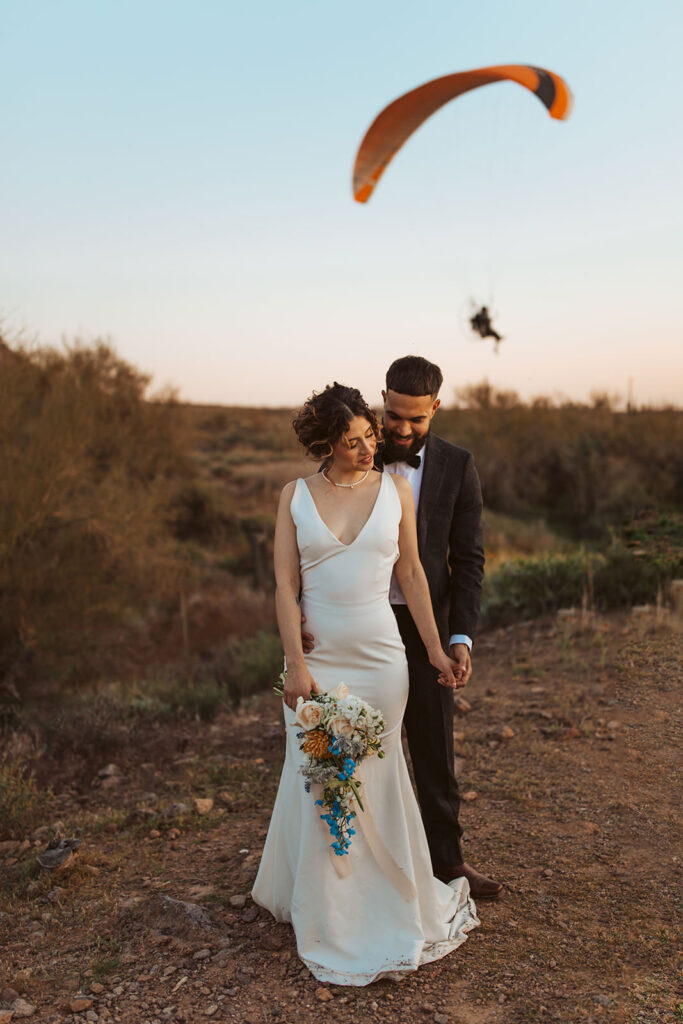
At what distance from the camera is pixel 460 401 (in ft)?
105

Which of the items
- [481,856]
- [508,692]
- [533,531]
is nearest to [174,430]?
[533,531]

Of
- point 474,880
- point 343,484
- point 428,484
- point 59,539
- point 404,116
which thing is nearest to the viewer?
point 343,484

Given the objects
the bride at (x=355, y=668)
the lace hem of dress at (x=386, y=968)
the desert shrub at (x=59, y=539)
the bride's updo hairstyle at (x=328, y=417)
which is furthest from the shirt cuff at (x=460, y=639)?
the desert shrub at (x=59, y=539)

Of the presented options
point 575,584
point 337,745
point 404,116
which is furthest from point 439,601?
point 404,116

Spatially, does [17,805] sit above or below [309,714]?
below

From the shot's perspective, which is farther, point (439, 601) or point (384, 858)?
point (439, 601)

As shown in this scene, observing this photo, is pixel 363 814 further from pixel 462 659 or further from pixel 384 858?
pixel 462 659

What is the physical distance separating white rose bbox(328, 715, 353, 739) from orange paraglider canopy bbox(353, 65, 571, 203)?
594 cm

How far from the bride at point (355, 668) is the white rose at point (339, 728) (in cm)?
17

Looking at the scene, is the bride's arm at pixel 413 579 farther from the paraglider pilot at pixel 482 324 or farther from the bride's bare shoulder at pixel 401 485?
the paraglider pilot at pixel 482 324

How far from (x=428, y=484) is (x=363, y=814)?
1.37 m

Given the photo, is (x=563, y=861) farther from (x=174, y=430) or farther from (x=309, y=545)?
(x=174, y=430)

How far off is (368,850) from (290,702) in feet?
2.17

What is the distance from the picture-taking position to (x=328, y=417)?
123 inches
